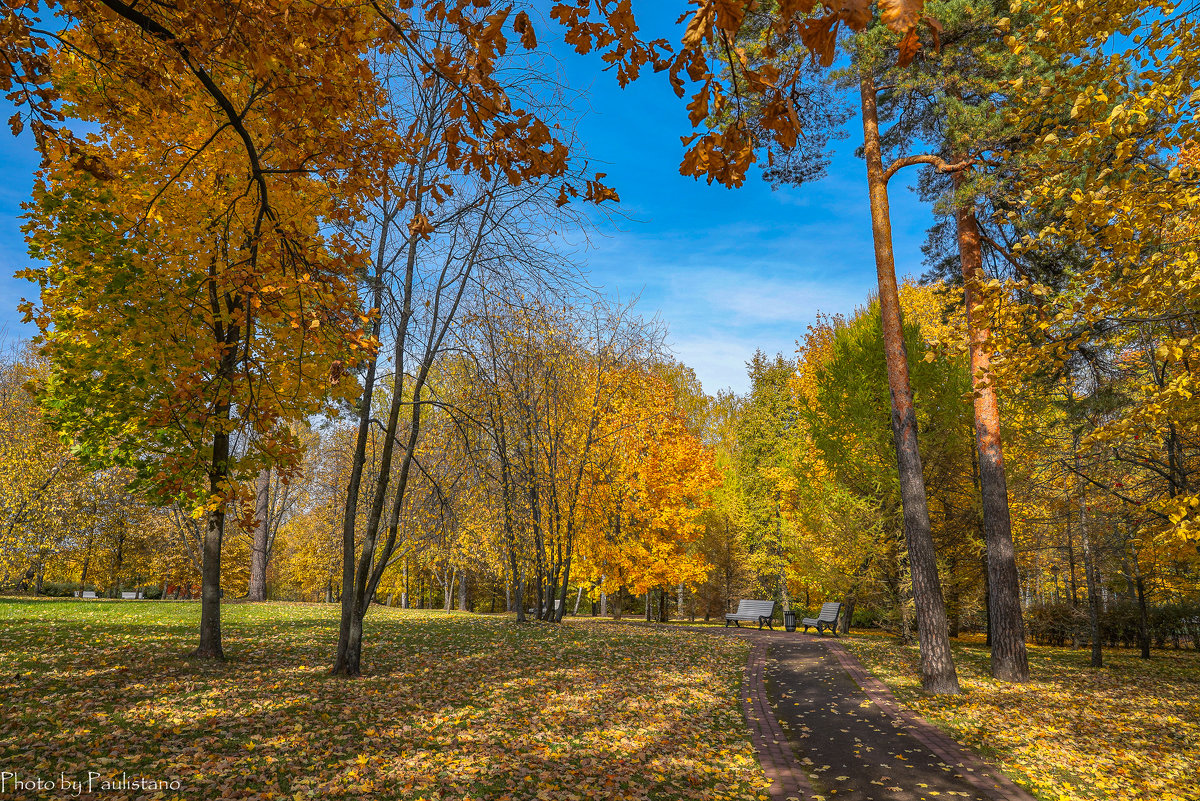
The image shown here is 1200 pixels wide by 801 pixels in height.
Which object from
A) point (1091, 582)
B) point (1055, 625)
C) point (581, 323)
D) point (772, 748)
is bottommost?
point (1055, 625)

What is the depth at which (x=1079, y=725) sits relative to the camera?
22.8 feet

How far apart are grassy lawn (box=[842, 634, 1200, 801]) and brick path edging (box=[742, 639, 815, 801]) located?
1933mm

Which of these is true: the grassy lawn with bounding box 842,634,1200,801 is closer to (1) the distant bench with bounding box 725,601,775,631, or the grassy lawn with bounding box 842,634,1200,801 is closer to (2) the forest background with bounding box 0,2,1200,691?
(2) the forest background with bounding box 0,2,1200,691

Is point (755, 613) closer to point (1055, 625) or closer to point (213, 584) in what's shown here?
point (1055, 625)

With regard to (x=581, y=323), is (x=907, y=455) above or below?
below

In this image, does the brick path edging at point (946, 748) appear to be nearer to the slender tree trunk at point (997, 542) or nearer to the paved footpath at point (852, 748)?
the paved footpath at point (852, 748)

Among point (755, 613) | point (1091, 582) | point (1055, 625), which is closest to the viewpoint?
point (1091, 582)

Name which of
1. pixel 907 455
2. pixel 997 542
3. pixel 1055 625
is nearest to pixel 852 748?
pixel 907 455

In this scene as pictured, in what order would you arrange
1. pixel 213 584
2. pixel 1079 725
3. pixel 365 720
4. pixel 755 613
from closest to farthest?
pixel 365 720 < pixel 1079 725 < pixel 213 584 < pixel 755 613

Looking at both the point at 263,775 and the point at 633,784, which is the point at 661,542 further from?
the point at 263,775

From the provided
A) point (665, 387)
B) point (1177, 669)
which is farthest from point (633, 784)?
point (665, 387)

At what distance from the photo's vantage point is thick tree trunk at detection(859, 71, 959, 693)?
28.1ft

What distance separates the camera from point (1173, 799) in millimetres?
4773

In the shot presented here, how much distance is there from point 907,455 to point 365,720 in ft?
27.6
